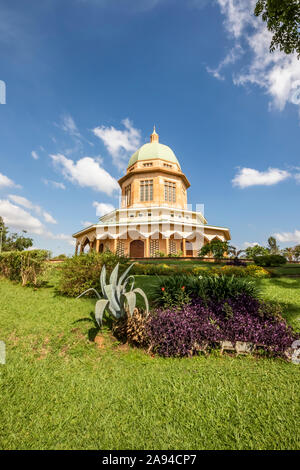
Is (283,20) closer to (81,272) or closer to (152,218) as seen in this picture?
(81,272)

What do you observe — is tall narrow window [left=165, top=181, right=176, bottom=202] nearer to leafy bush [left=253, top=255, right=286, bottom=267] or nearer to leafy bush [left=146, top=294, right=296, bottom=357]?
leafy bush [left=253, top=255, right=286, bottom=267]

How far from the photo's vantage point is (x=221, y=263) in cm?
1745

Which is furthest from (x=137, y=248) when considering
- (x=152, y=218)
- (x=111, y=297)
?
(x=111, y=297)

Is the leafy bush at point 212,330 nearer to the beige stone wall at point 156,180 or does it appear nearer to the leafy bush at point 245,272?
the leafy bush at point 245,272

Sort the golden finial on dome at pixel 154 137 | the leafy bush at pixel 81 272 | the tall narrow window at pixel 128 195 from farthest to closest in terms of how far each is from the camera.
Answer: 1. the golden finial on dome at pixel 154 137
2. the tall narrow window at pixel 128 195
3. the leafy bush at pixel 81 272

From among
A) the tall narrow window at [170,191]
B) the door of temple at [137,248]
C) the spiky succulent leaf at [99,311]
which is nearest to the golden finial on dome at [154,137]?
the tall narrow window at [170,191]

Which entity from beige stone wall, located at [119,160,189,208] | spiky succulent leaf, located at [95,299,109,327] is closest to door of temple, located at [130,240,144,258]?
beige stone wall, located at [119,160,189,208]

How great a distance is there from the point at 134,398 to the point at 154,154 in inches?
1244

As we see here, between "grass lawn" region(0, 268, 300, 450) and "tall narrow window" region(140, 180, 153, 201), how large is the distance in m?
25.9

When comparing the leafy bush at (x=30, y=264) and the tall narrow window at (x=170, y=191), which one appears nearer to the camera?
the leafy bush at (x=30, y=264)

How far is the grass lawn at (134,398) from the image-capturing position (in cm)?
228

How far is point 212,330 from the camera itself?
4.14 m

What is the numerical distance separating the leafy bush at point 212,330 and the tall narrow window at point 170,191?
2602 centimetres
